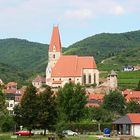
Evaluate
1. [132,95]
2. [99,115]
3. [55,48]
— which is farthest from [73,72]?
[99,115]

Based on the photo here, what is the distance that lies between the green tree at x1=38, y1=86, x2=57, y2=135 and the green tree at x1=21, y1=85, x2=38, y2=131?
0.72 m

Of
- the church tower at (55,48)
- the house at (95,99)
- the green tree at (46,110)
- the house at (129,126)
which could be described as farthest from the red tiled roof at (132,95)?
the green tree at (46,110)

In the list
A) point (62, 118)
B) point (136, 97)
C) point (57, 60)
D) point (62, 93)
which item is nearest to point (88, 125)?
point (62, 118)

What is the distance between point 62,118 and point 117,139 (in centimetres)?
2479

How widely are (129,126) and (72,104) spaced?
18.0 meters

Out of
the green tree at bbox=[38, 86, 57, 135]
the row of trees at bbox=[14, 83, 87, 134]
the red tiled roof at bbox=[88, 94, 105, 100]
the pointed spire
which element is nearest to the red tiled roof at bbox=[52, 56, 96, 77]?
the pointed spire

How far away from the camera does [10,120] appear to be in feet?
276

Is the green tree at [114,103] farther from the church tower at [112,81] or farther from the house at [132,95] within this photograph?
the church tower at [112,81]

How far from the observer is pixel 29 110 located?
71875 mm

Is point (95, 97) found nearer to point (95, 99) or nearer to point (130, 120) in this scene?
point (95, 99)

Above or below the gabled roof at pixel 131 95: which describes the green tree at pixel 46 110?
below

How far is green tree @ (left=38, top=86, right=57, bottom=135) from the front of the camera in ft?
235

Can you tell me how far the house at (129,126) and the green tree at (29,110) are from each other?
12.1 meters

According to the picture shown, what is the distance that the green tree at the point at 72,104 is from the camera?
296 ft
